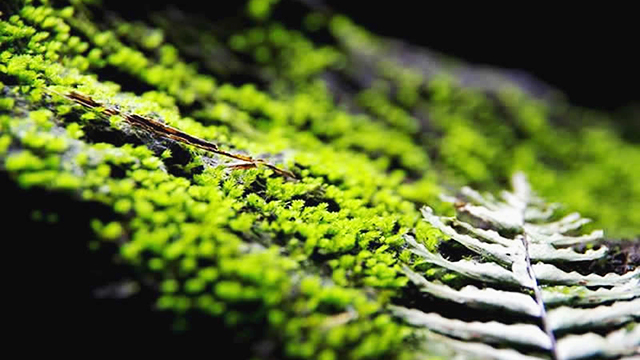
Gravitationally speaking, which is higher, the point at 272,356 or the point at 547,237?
the point at 547,237

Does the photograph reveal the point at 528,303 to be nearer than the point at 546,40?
Yes

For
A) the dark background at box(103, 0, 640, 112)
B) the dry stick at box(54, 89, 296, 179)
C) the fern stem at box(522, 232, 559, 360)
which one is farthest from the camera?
the dark background at box(103, 0, 640, 112)

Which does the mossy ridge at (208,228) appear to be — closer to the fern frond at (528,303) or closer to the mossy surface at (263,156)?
the mossy surface at (263,156)

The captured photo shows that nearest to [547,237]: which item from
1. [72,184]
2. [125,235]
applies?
[125,235]

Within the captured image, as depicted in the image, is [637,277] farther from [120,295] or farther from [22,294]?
[22,294]

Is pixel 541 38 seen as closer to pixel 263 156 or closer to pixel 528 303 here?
pixel 263 156

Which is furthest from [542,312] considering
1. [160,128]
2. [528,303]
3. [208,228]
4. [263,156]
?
[160,128]

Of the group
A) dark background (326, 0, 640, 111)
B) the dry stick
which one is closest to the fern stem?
the dry stick

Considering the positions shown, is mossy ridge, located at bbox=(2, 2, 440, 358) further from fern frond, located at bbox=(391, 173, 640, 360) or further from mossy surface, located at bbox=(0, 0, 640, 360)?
fern frond, located at bbox=(391, 173, 640, 360)
